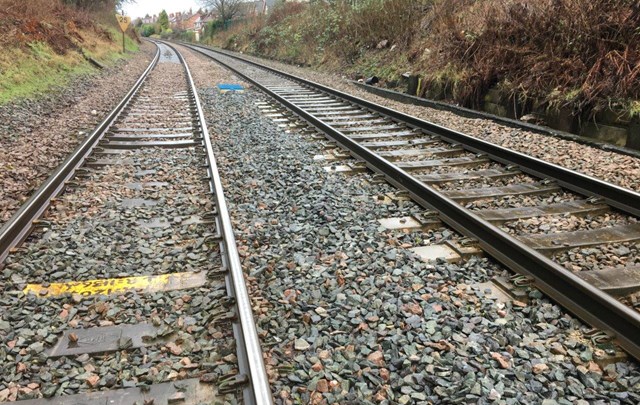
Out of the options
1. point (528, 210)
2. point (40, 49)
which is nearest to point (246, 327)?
point (528, 210)

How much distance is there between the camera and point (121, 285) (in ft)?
10.4

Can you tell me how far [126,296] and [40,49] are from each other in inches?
562

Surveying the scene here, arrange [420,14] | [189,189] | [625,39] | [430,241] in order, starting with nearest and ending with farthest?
[430,241]
[189,189]
[625,39]
[420,14]

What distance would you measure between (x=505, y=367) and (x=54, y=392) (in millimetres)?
2209

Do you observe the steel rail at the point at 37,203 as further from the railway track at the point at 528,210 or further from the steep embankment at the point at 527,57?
the steep embankment at the point at 527,57

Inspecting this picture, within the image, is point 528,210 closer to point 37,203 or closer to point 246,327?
point 246,327

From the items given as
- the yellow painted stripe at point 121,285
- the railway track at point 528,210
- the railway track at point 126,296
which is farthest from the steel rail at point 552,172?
the yellow painted stripe at point 121,285

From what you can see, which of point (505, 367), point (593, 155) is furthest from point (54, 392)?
point (593, 155)

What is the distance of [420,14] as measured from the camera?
1509 cm

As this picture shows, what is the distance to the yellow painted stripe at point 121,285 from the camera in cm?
308

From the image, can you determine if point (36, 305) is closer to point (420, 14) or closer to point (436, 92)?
point (436, 92)

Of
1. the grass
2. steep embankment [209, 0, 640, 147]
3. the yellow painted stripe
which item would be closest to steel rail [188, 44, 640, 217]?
steep embankment [209, 0, 640, 147]

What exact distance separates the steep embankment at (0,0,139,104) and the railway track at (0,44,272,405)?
20.9ft

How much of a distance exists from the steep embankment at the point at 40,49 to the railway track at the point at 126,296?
6363mm
